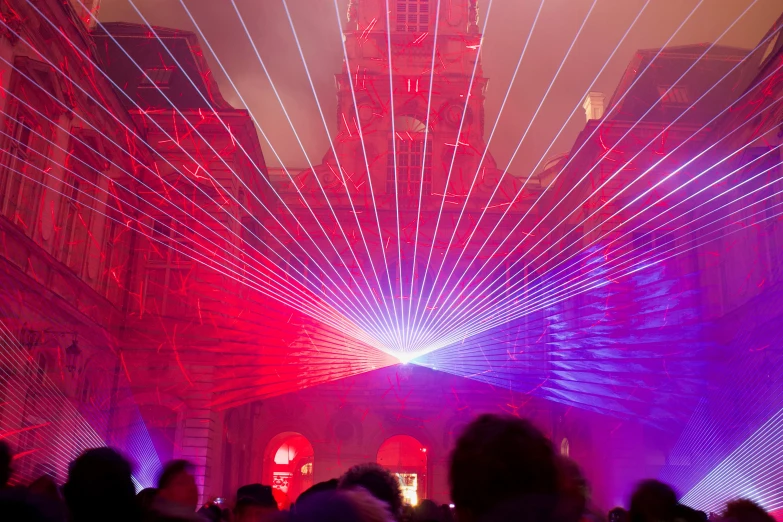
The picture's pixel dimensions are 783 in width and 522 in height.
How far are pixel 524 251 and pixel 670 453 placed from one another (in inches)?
324

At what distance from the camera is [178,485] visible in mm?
3441

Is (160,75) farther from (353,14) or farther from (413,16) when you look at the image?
(413,16)

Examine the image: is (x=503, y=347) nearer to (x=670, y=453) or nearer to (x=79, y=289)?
(x=670, y=453)


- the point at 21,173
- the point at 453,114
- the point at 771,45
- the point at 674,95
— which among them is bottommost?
the point at 21,173

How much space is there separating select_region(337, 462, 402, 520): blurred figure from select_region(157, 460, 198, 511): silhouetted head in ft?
2.16

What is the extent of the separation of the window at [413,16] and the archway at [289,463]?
46.8 ft

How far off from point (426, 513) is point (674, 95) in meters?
20.6

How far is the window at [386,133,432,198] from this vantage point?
2547 cm

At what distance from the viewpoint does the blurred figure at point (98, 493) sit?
256cm

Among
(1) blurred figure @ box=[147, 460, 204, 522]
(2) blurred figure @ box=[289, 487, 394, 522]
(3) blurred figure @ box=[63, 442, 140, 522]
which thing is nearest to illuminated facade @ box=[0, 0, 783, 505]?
(1) blurred figure @ box=[147, 460, 204, 522]

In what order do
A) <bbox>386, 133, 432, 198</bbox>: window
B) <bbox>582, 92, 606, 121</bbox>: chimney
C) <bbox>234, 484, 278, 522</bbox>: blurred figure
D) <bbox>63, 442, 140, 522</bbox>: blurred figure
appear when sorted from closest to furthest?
<bbox>63, 442, 140, 522</bbox>: blurred figure < <bbox>234, 484, 278, 522</bbox>: blurred figure < <bbox>386, 133, 432, 198</bbox>: window < <bbox>582, 92, 606, 121</bbox>: chimney

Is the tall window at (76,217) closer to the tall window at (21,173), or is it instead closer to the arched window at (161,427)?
the tall window at (21,173)

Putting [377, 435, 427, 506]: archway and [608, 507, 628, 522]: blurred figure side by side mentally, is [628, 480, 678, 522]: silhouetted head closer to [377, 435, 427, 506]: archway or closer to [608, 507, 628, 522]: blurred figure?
[608, 507, 628, 522]: blurred figure

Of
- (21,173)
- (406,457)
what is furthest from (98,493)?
(406,457)
